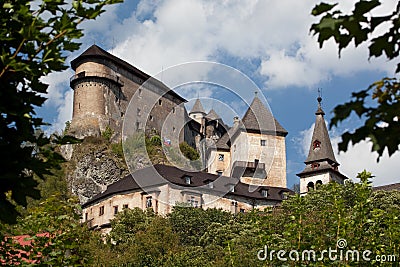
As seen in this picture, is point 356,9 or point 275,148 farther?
point 275,148

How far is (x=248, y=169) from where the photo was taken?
81500mm

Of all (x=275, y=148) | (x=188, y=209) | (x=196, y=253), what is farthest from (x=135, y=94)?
(x=196, y=253)

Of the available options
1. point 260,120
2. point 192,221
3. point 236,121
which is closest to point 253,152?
point 260,120

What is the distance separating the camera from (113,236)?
59375mm

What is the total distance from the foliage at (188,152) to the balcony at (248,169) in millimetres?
6854

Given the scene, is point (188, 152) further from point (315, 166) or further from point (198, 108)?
point (198, 108)

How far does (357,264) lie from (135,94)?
85275 mm

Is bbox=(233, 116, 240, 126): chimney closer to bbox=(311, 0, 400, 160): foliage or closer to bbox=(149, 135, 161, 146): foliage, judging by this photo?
bbox=(149, 135, 161, 146): foliage

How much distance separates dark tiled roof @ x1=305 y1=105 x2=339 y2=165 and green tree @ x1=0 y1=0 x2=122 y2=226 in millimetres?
74764

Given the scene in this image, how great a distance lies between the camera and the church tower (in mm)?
74812

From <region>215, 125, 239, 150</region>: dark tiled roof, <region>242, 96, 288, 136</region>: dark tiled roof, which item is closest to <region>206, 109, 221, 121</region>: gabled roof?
<region>242, 96, 288, 136</region>: dark tiled roof

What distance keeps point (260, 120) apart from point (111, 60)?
23.1m

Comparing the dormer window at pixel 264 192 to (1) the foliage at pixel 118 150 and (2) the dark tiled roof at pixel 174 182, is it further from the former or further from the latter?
(1) the foliage at pixel 118 150

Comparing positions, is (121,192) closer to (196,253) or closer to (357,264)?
(196,253)
